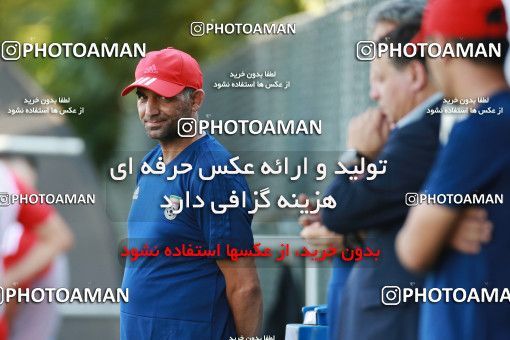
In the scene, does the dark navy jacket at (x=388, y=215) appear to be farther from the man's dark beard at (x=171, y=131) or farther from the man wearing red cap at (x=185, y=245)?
the man's dark beard at (x=171, y=131)

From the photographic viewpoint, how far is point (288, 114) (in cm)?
520

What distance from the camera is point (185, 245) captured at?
4.29 metres

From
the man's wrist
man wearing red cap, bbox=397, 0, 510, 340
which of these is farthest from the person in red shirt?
man wearing red cap, bbox=397, 0, 510, 340

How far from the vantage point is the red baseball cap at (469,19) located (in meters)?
3.63

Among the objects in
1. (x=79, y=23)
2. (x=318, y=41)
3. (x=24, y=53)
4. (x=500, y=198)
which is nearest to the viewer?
(x=500, y=198)

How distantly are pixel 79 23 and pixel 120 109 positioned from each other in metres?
1.21

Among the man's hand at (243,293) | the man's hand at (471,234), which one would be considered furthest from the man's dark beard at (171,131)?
the man's hand at (471,234)

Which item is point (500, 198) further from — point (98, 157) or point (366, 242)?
point (98, 157)

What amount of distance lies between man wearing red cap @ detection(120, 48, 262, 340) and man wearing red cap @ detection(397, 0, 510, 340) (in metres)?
0.76

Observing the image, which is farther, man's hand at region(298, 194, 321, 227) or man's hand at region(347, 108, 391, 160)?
man's hand at region(298, 194, 321, 227)

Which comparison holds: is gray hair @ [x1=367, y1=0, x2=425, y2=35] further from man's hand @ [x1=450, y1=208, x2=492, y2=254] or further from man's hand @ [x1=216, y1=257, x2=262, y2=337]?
man's hand @ [x1=216, y1=257, x2=262, y2=337]

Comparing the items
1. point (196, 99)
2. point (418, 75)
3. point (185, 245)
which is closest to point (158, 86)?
point (196, 99)

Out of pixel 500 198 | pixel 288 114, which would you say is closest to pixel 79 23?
pixel 288 114

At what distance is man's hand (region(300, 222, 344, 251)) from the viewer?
4211 mm
